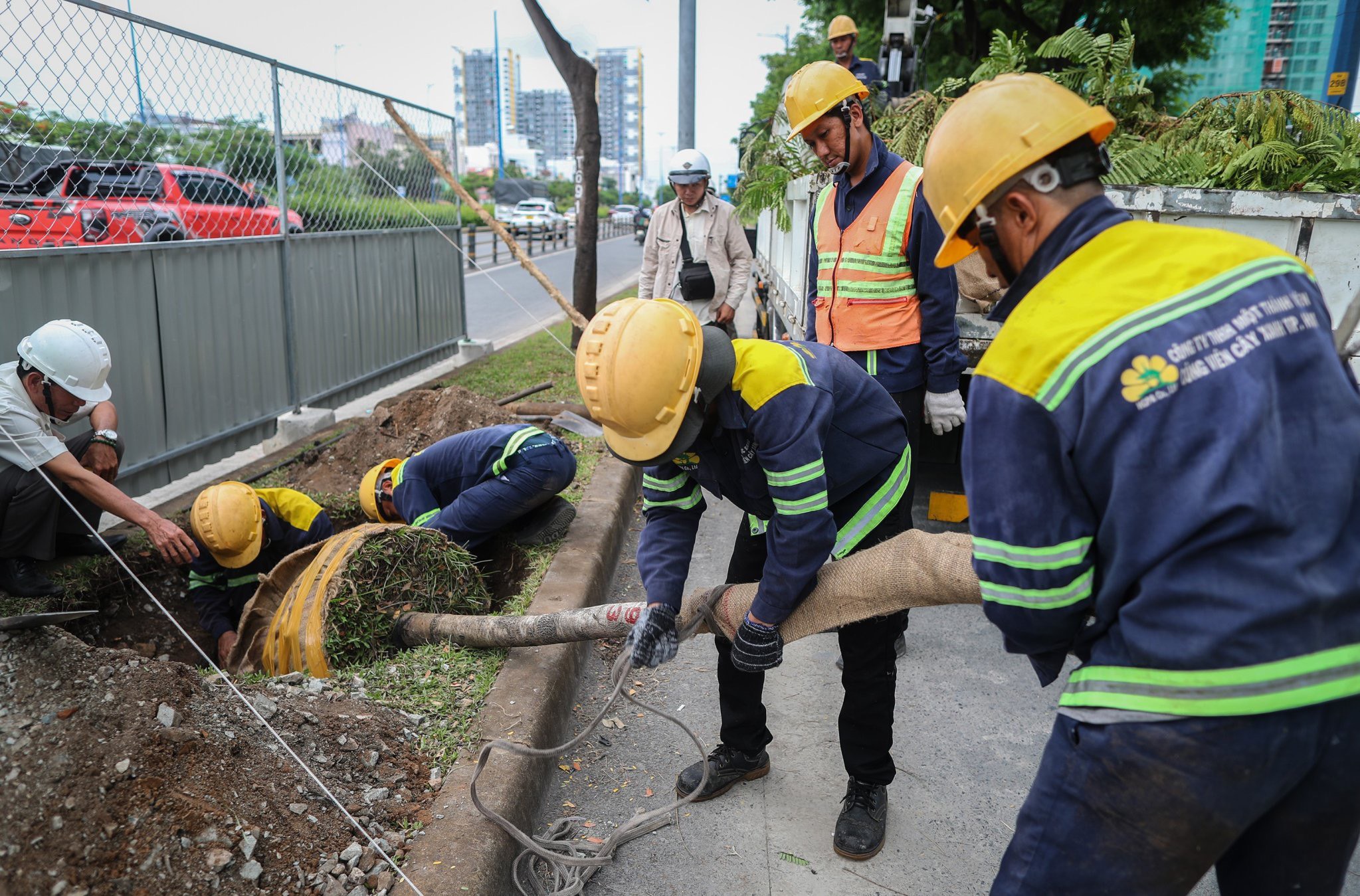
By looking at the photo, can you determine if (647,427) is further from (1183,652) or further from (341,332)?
(341,332)

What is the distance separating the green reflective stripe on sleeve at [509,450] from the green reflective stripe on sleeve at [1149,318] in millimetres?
3220

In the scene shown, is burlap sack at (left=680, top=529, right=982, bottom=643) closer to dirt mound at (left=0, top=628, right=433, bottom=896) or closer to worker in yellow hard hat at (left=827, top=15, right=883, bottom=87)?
dirt mound at (left=0, top=628, right=433, bottom=896)

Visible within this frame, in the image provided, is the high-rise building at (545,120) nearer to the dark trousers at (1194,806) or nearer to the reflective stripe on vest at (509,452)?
the reflective stripe on vest at (509,452)

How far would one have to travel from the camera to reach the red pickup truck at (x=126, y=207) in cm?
437

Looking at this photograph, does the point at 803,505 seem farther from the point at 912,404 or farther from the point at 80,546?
the point at 80,546

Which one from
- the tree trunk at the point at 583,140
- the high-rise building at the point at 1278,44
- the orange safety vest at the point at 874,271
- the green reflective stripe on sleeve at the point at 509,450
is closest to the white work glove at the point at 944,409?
the orange safety vest at the point at 874,271

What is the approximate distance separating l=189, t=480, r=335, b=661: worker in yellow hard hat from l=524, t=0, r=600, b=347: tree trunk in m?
5.52

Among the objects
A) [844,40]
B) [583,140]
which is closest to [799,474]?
[844,40]

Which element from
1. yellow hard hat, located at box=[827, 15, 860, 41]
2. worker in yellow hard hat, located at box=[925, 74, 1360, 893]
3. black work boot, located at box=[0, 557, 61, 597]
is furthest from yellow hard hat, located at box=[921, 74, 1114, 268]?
yellow hard hat, located at box=[827, 15, 860, 41]

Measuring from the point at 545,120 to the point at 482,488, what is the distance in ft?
402

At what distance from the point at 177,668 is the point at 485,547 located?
2146mm

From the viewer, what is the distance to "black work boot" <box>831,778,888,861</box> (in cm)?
269

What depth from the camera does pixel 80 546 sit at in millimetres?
4391

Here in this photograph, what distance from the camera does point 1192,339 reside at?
1316 mm
